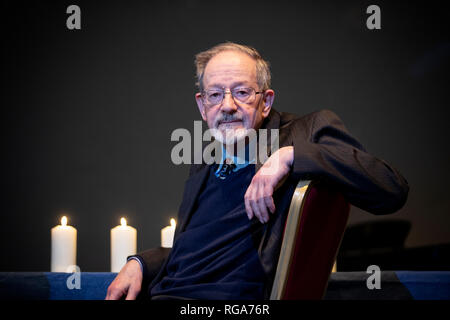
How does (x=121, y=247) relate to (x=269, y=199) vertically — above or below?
below

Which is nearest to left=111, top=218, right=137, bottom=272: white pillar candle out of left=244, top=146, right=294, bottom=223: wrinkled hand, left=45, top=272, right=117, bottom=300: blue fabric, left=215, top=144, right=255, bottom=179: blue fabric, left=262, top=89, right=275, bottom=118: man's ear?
left=45, top=272, right=117, bottom=300: blue fabric

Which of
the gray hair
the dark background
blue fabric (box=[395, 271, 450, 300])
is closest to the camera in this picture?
the gray hair

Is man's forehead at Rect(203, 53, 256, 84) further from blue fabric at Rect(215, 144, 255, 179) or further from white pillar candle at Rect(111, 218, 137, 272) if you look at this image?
white pillar candle at Rect(111, 218, 137, 272)

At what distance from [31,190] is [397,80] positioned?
2528mm

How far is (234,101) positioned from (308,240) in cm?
60

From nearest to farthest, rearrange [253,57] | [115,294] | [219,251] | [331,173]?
[331,173]
[219,251]
[115,294]
[253,57]

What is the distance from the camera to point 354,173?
3.90 feet

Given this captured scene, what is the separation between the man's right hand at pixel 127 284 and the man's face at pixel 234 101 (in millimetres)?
554

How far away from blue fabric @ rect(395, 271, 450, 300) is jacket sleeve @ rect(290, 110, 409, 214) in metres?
0.70

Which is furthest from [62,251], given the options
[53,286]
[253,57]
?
[253,57]

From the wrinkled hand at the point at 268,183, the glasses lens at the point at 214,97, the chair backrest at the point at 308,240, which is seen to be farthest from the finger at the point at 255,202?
the glasses lens at the point at 214,97

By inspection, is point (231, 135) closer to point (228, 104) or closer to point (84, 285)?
point (228, 104)

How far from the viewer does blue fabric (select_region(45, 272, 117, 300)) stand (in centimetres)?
196

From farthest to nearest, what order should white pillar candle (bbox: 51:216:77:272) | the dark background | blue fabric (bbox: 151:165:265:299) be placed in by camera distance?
the dark background → white pillar candle (bbox: 51:216:77:272) → blue fabric (bbox: 151:165:265:299)
